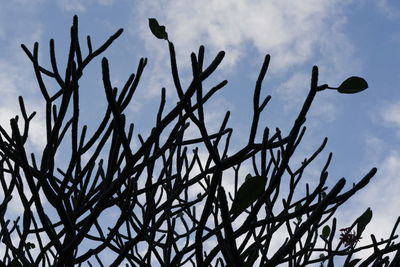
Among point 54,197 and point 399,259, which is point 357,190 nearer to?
point 399,259

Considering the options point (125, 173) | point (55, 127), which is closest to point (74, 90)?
point (55, 127)

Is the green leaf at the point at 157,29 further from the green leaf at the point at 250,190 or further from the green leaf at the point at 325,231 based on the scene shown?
the green leaf at the point at 325,231

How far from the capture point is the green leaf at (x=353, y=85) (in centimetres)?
150

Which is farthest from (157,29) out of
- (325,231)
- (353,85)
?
(325,231)

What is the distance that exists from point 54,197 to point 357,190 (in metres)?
0.83

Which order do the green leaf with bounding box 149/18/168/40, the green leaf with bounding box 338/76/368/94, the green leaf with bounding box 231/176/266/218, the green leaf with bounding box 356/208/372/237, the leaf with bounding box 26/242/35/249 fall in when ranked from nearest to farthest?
1. the green leaf with bounding box 231/176/266/218
2. the green leaf with bounding box 338/76/368/94
3. the green leaf with bounding box 149/18/168/40
4. the green leaf with bounding box 356/208/372/237
5. the leaf with bounding box 26/242/35/249

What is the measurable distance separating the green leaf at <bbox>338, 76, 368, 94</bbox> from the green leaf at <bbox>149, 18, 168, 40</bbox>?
53 centimetres

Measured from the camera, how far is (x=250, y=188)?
4.27 feet

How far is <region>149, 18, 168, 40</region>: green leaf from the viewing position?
1.65m

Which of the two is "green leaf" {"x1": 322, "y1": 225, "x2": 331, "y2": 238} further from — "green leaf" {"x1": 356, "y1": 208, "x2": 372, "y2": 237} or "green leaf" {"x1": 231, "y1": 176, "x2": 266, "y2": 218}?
"green leaf" {"x1": 231, "y1": 176, "x2": 266, "y2": 218}

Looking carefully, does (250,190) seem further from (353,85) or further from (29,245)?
(29,245)

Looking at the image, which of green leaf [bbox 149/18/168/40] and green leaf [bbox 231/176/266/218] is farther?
green leaf [bbox 149/18/168/40]

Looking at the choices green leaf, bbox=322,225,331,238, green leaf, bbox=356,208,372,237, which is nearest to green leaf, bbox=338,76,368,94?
Answer: green leaf, bbox=356,208,372,237

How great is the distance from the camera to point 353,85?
1.51 m
